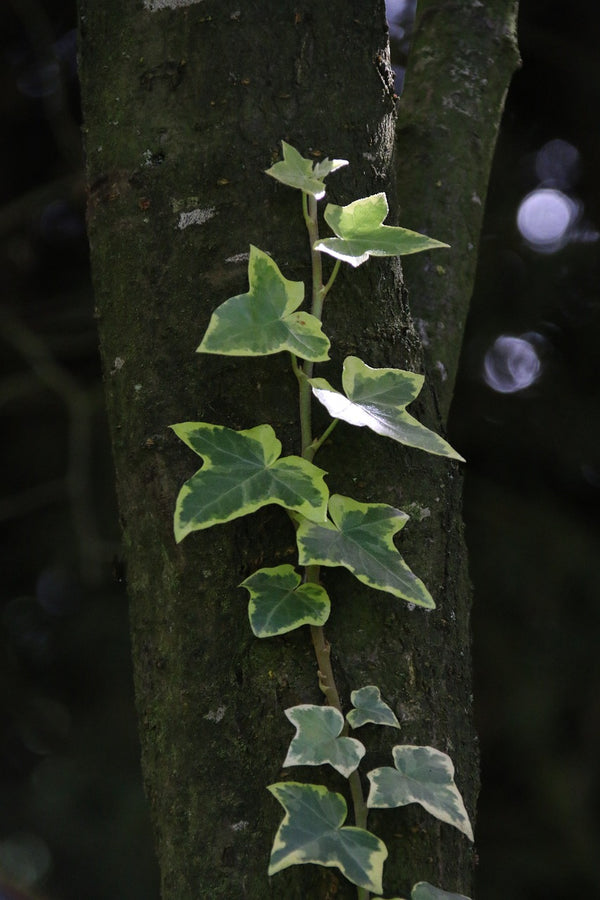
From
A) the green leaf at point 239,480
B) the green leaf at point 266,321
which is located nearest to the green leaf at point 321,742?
the green leaf at point 239,480

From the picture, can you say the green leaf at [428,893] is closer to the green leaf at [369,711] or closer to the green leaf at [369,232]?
the green leaf at [369,711]

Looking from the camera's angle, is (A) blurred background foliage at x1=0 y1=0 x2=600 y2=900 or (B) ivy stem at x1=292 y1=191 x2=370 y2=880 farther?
(A) blurred background foliage at x1=0 y1=0 x2=600 y2=900

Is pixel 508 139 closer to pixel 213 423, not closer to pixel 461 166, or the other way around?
pixel 461 166

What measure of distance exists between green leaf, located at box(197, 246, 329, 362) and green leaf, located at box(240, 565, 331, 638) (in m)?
0.14

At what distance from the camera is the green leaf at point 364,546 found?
21.7 inches

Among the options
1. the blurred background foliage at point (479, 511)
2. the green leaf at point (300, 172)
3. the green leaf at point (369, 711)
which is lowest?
the blurred background foliage at point (479, 511)

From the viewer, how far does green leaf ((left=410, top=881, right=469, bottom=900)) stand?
51 cm

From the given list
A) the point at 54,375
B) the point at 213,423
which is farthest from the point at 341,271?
the point at 54,375

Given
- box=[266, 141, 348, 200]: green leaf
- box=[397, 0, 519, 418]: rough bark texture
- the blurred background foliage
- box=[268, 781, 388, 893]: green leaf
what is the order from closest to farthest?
box=[268, 781, 388, 893]: green leaf
box=[266, 141, 348, 200]: green leaf
box=[397, 0, 519, 418]: rough bark texture
the blurred background foliage

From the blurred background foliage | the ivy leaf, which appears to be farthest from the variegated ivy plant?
the blurred background foliage

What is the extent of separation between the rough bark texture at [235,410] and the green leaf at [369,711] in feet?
0.05

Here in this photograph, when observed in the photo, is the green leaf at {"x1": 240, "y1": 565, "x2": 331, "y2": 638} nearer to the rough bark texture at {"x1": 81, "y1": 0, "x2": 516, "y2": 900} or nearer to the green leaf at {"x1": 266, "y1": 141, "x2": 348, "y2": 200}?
the rough bark texture at {"x1": 81, "y1": 0, "x2": 516, "y2": 900}

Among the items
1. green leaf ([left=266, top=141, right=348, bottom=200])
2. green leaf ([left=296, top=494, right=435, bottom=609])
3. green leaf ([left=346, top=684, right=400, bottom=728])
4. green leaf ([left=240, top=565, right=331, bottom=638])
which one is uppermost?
green leaf ([left=266, top=141, right=348, bottom=200])

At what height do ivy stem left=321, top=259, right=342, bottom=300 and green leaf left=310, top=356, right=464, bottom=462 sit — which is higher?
ivy stem left=321, top=259, right=342, bottom=300
